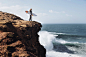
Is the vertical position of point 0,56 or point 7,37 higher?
point 7,37

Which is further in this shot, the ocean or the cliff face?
the ocean

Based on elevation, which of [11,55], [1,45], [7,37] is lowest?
[11,55]

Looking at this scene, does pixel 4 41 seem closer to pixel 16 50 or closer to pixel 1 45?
pixel 1 45

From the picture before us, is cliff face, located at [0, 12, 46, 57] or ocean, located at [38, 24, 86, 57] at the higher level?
cliff face, located at [0, 12, 46, 57]

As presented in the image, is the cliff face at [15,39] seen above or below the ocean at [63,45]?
above

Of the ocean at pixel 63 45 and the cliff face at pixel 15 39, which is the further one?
the ocean at pixel 63 45

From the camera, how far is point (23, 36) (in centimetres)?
730

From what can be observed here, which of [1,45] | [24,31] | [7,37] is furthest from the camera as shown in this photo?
[24,31]

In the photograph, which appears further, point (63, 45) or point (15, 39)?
point (63, 45)

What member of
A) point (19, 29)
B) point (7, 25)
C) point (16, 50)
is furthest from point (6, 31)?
point (16, 50)

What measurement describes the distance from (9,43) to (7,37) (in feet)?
1.67

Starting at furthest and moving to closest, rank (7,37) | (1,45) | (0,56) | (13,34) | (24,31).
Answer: (24,31), (13,34), (7,37), (1,45), (0,56)

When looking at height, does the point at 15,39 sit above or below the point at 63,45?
above

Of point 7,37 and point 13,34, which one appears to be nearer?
point 7,37
